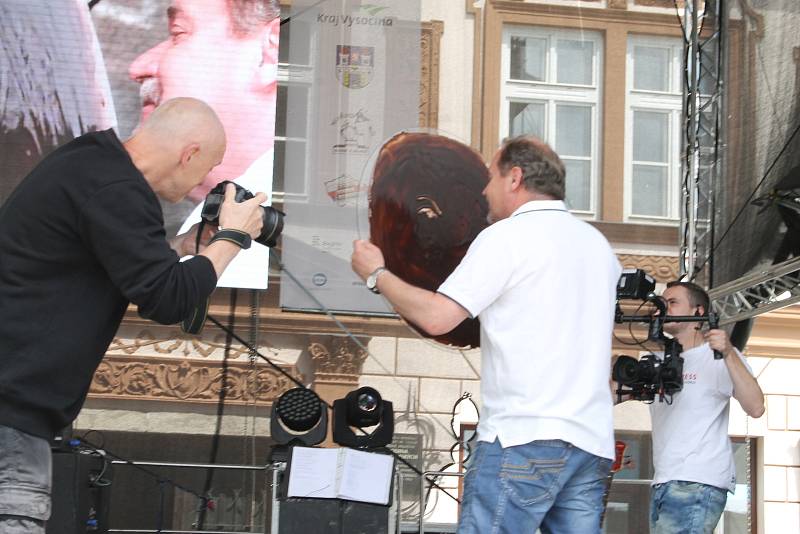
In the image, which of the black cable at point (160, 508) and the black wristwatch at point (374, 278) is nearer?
the black wristwatch at point (374, 278)

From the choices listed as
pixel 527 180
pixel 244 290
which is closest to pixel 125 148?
pixel 527 180

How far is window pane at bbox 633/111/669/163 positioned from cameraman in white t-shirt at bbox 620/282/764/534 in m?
1.95

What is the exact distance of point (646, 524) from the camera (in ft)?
19.7

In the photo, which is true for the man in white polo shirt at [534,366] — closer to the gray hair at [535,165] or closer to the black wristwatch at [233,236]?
the gray hair at [535,165]

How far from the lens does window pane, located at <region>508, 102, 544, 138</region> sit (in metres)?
6.11

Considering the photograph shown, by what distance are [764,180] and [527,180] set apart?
2.81 metres

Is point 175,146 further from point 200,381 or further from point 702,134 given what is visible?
point 702,134

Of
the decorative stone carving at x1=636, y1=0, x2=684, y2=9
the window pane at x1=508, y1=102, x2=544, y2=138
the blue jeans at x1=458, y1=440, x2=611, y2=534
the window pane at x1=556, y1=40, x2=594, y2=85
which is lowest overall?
the blue jeans at x1=458, y1=440, x2=611, y2=534

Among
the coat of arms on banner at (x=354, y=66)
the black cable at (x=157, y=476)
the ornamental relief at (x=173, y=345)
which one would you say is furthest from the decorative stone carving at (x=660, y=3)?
the black cable at (x=157, y=476)

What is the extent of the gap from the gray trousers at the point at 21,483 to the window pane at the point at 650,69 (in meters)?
4.69

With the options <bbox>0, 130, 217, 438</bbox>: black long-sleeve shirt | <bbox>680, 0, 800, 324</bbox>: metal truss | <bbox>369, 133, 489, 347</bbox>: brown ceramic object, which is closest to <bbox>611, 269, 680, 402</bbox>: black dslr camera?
<bbox>680, 0, 800, 324</bbox>: metal truss

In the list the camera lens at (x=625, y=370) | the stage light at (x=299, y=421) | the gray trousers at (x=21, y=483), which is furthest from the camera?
the stage light at (x=299, y=421)

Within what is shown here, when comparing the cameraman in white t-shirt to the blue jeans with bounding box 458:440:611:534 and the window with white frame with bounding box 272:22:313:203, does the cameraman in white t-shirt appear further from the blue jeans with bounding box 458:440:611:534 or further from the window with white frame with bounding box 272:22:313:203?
the window with white frame with bounding box 272:22:313:203

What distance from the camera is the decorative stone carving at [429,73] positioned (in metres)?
6.04
